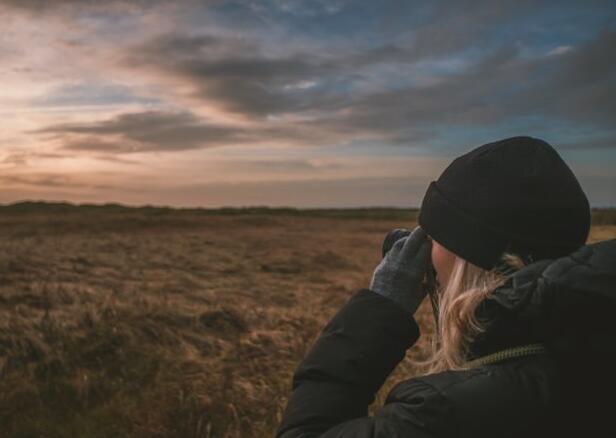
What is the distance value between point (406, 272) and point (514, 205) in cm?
39

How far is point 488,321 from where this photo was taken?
1524mm

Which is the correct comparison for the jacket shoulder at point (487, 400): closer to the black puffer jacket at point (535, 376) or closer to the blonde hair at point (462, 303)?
the black puffer jacket at point (535, 376)

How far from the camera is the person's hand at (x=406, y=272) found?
1.80 metres

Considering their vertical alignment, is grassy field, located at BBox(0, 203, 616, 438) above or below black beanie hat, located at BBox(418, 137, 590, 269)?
below

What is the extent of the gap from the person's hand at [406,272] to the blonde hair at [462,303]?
89 mm

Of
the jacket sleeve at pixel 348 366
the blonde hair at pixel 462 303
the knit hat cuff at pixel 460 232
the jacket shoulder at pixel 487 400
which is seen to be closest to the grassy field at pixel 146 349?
the jacket sleeve at pixel 348 366

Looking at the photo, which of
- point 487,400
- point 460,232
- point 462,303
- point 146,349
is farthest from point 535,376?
point 146,349

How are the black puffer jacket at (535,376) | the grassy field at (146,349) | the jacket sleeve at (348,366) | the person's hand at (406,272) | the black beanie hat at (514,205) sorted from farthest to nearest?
the grassy field at (146,349) < the person's hand at (406,272) < the jacket sleeve at (348,366) < the black beanie hat at (514,205) < the black puffer jacket at (535,376)

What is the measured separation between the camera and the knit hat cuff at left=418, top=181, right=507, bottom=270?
5.28ft

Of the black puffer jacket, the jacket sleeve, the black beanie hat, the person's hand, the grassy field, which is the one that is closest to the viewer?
the black puffer jacket

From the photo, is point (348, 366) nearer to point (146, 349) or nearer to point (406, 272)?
point (406, 272)

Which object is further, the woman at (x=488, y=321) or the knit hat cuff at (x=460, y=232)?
the knit hat cuff at (x=460, y=232)

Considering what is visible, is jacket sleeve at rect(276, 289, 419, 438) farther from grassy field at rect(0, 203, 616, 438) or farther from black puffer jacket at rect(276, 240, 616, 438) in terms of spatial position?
grassy field at rect(0, 203, 616, 438)

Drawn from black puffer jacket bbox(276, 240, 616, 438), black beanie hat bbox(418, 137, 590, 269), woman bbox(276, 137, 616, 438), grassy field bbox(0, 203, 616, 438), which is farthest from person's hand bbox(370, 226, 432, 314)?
grassy field bbox(0, 203, 616, 438)
